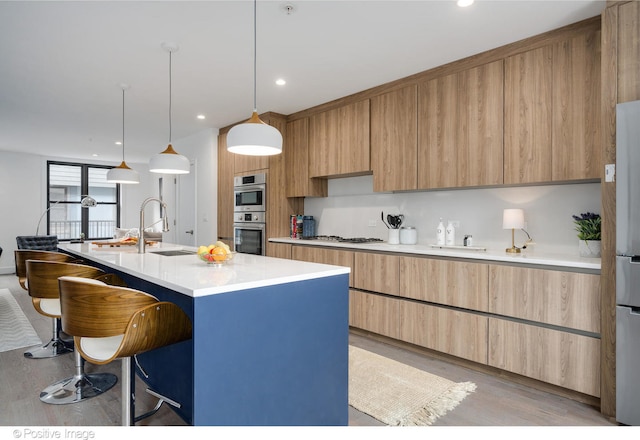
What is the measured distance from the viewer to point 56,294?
2.31 meters

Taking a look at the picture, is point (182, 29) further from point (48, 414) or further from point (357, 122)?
point (48, 414)

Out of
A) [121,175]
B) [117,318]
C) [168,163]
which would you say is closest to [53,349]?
[121,175]

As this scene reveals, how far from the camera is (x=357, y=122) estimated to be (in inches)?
155

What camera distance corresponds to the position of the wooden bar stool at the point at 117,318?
1515 millimetres

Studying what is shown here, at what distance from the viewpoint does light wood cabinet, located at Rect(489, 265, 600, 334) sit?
2213mm

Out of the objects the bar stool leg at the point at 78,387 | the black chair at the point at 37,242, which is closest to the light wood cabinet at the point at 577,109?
the bar stool leg at the point at 78,387

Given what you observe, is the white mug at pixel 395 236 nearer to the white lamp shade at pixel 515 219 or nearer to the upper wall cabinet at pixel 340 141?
the upper wall cabinet at pixel 340 141

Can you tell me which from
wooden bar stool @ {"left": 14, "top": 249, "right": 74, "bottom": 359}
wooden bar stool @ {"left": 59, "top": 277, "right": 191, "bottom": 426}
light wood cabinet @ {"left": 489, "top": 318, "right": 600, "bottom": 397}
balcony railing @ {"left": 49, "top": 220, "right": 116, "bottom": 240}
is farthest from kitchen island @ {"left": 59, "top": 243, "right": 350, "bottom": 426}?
balcony railing @ {"left": 49, "top": 220, "right": 116, "bottom": 240}

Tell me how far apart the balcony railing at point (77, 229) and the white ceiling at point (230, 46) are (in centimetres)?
469

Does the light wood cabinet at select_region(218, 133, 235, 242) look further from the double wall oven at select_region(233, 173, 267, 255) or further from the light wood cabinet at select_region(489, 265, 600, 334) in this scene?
the light wood cabinet at select_region(489, 265, 600, 334)

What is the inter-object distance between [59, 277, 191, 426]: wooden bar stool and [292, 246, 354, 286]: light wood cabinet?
84.8 inches

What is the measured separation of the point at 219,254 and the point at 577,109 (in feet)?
8.40

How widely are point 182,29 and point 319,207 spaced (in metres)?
2.67
